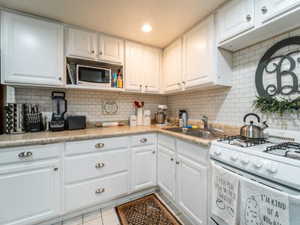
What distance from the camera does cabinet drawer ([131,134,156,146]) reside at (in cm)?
172

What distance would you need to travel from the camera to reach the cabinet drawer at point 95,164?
4.59ft

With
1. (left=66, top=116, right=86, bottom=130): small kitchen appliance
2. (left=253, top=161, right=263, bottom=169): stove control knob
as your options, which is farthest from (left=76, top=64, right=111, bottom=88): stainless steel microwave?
(left=253, top=161, right=263, bottom=169): stove control knob

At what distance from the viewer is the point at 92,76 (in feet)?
6.07

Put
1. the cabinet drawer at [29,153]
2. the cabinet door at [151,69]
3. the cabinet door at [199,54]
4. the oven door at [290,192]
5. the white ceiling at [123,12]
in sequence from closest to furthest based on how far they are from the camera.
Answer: the oven door at [290,192], the cabinet drawer at [29,153], the white ceiling at [123,12], the cabinet door at [199,54], the cabinet door at [151,69]

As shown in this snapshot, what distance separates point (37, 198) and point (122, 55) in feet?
6.38

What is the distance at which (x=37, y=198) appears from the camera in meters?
1.27

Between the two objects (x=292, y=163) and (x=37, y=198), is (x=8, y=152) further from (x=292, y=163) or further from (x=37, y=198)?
(x=292, y=163)

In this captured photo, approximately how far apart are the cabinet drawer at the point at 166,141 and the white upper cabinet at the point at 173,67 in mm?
762

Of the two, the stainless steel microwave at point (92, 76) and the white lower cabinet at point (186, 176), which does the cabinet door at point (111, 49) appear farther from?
the white lower cabinet at point (186, 176)

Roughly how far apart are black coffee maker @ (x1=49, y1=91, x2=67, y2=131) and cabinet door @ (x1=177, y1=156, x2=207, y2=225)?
149cm

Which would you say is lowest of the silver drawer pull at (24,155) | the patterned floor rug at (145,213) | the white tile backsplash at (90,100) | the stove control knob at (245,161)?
the patterned floor rug at (145,213)

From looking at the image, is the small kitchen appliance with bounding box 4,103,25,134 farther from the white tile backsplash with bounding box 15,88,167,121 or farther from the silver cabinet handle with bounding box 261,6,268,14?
the silver cabinet handle with bounding box 261,6,268,14

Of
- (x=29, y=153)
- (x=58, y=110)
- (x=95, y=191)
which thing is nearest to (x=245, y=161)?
(x=95, y=191)

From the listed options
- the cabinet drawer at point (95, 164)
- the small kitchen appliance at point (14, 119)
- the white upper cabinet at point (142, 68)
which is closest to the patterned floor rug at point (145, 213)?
the cabinet drawer at point (95, 164)
